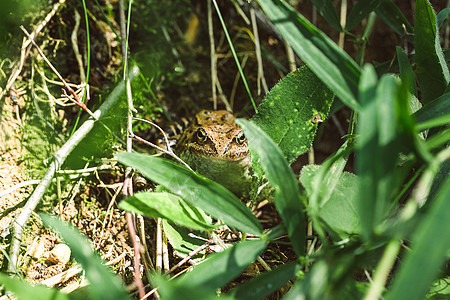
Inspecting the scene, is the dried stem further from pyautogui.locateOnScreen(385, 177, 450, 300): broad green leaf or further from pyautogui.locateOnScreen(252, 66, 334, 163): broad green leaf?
pyautogui.locateOnScreen(385, 177, 450, 300): broad green leaf

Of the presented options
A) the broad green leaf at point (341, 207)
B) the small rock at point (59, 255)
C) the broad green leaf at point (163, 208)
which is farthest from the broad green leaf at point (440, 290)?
the small rock at point (59, 255)

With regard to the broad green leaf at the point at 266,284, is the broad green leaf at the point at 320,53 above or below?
above

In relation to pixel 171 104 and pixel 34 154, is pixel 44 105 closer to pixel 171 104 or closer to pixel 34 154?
pixel 34 154

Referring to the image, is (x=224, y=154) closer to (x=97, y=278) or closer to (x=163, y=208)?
(x=163, y=208)

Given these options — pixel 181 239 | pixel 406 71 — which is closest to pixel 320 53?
pixel 406 71

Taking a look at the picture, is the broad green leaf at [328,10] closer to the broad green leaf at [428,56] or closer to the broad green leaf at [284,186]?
the broad green leaf at [428,56]

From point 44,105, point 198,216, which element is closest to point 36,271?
point 198,216
